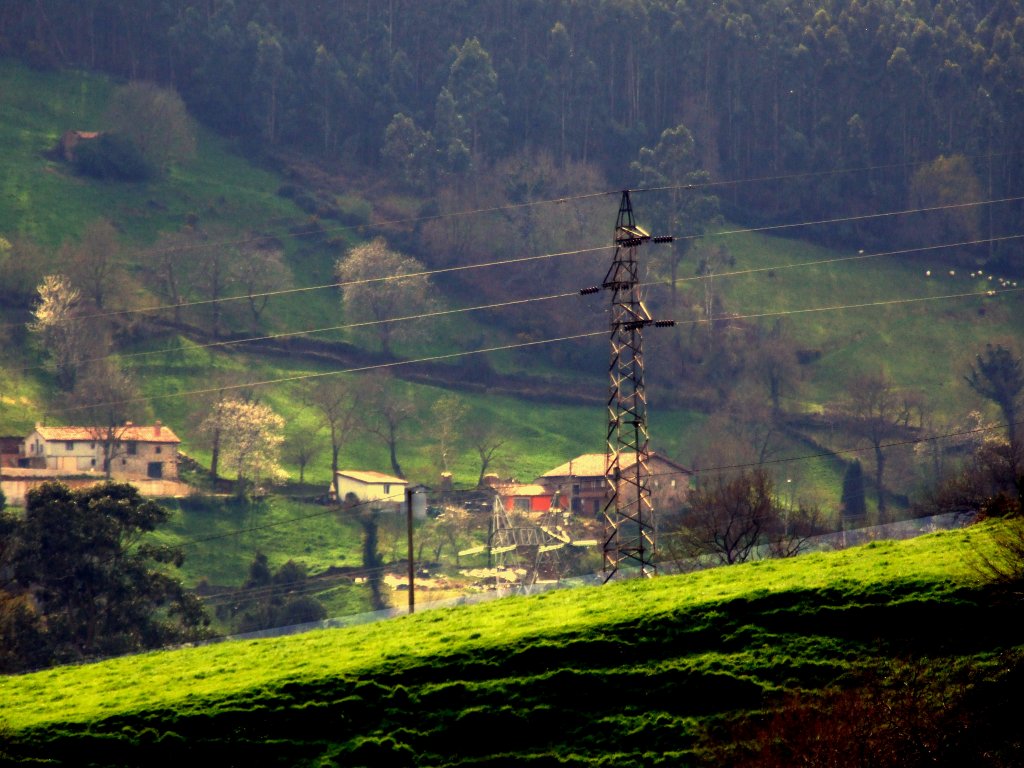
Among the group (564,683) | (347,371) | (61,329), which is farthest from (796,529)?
(61,329)

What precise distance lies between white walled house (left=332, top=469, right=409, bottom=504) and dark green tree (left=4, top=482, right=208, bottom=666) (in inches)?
1787

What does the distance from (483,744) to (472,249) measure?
447 ft

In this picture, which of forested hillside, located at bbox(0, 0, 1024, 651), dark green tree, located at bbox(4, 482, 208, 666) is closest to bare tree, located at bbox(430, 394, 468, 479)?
forested hillside, located at bbox(0, 0, 1024, 651)

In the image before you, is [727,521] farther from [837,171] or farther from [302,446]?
[837,171]

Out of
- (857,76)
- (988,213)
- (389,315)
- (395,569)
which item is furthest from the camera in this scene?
(857,76)

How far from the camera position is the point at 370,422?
13262 cm

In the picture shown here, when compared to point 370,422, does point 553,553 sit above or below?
below

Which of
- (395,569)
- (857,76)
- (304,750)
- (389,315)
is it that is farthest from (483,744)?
(857,76)

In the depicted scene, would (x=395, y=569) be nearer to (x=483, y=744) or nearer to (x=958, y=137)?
(x=483, y=744)

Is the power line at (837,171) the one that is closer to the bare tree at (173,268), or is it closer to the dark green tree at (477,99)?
the dark green tree at (477,99)

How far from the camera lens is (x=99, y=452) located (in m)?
119

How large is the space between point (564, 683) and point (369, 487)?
3353 inches

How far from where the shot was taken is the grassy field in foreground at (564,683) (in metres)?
33.5

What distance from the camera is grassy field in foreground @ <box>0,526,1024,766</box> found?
33500 mm
